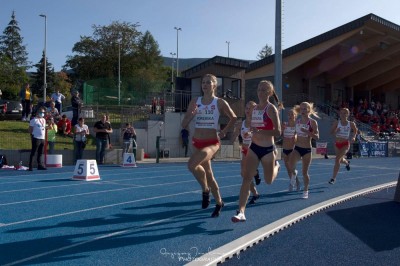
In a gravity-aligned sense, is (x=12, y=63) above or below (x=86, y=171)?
above

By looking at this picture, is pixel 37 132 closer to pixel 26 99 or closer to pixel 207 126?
pixel 207 126

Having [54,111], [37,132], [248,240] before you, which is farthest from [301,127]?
[54,111]

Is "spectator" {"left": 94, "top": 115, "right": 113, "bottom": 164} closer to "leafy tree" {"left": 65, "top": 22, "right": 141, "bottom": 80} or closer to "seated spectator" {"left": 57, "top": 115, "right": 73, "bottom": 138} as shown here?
"seated spectator" {"left": 57, "top": 115, "right": 73, "bottom": 138}

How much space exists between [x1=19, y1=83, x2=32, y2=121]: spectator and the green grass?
2.94 ft

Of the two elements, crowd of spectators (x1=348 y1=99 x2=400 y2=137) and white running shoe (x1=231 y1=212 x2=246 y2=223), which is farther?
crowd of spectators (x1=348 y1=99 x2=400 y2=137)

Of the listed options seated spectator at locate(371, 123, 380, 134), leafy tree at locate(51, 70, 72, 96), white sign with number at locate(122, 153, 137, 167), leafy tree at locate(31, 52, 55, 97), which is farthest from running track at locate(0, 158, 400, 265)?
leafy tree at locate(31, 52, 55, 97)

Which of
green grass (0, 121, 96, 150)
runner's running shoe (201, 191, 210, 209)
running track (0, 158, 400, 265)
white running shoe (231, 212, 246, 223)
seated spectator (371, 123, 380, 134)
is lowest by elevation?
running track (0, 158, 400, 265)

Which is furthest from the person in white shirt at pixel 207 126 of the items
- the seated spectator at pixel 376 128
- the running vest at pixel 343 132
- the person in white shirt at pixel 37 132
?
the seated spectator at pixel 376 128

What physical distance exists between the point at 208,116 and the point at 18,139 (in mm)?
14400

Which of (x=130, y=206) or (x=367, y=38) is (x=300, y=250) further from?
(x=367, y=38)

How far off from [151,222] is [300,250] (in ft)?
7.59

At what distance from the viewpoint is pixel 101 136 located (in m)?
17.9

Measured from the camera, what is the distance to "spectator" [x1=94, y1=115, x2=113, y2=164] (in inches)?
704

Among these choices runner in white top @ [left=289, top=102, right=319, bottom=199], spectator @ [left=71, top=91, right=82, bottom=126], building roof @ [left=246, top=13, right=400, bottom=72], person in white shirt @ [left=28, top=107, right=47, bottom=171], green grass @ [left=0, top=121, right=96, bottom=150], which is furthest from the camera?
building roof @ [left=246, top=13, right=400, bottom=72]
